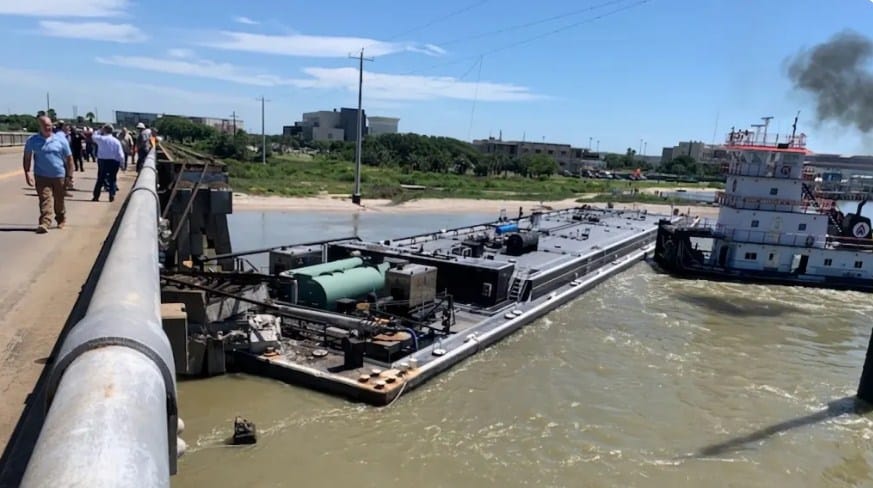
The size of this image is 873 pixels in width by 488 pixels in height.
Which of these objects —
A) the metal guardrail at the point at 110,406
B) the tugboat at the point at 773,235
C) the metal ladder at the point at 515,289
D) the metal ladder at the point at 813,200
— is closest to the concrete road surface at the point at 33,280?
the metal guardrail at the point at 110,406

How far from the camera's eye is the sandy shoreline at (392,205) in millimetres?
61969

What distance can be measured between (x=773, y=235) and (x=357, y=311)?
2669 cm

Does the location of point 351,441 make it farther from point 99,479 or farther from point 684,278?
point 684,278

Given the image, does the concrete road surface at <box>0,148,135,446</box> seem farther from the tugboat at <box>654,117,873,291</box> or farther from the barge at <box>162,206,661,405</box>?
the tugboat at <box>654,117,873,291</box>

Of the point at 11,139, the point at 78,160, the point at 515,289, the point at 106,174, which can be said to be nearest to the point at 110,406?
the point at 106,174

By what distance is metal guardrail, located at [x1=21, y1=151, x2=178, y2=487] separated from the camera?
52.6 inches

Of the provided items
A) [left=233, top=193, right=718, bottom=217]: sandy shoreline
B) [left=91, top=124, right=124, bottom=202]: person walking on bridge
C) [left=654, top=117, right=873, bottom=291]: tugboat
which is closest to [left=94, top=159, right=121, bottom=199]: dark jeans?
[left=91, top=124, right=124, bottom=202]: person walking on bridge

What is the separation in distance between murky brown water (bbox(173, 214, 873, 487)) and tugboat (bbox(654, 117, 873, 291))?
40.7 feet

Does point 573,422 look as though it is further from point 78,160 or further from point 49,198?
point 78,160

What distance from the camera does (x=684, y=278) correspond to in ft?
114

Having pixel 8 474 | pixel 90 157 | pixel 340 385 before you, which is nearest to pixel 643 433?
pixel 340 385

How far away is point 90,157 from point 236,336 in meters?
17.4

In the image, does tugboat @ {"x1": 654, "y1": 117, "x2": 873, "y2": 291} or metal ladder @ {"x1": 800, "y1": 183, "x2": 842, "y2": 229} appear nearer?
tugboat @ {"x1": 654, "y1": 117, "x2": 873, "y2": 291}

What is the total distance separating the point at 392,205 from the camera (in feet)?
228
